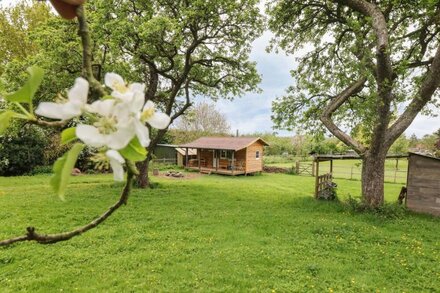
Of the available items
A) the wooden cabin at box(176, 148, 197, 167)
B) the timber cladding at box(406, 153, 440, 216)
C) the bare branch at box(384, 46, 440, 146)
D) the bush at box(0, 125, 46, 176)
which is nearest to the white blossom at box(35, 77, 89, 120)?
the bare branch at box(384, 46, 440, 146)

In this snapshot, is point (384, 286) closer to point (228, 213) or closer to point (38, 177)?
point (228, 213)

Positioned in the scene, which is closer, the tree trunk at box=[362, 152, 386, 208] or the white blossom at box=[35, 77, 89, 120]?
the white blossom at box=[35, 77, 89, 120]

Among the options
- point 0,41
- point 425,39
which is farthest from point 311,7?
point 0,41

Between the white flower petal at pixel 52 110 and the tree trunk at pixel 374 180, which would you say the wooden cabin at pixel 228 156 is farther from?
the white flower petal at pixel 52 110

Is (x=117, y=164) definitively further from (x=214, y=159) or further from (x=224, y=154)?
(x=214, y=159)

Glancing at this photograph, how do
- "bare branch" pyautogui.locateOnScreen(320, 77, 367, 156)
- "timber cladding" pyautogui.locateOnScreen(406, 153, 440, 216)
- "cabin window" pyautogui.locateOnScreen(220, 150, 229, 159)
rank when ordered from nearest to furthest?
"bare branch" pyautogui.locateOnScreen(320, 77, 367, 156), "timber cladding" pyautogui.locateOnScreen(406, 153, 440, 216), "cabin window" pyautogui.locateOnScreen(220, 150, 229, 159)

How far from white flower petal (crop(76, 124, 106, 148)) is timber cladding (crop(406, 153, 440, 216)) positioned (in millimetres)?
13559

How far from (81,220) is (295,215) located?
683 cm

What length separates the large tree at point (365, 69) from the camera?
9.54 meters

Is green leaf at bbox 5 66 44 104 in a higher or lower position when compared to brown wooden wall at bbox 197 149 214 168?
higher

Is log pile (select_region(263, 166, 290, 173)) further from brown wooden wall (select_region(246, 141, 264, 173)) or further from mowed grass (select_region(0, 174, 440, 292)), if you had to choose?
mowed grass (select_region(0, 174, 440, 292))

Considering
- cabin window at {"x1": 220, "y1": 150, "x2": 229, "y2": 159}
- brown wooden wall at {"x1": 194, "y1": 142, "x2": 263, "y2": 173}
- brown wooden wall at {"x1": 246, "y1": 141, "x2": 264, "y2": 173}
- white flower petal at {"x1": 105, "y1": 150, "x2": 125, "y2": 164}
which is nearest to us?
white flower petal at {"x1": 105, "y1": 150, "x2": 125, "y2": 164}

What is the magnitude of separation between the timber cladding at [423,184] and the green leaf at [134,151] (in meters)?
13.5

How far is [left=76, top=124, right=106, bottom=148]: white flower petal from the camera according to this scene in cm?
47
